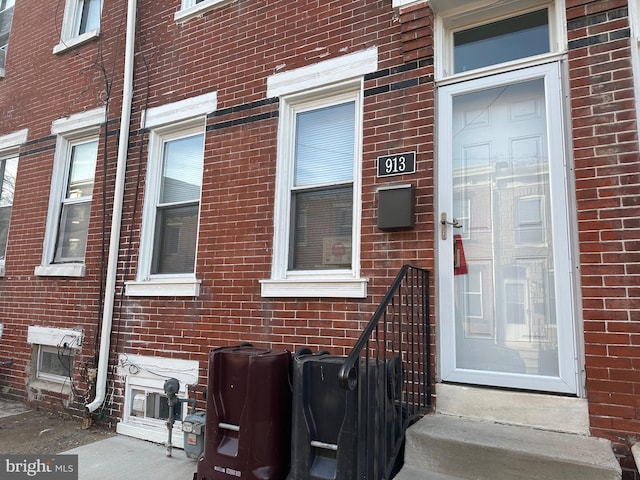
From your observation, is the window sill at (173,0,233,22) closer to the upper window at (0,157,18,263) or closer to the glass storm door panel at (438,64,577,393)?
the glass storm door panel at (438,64,577,393)

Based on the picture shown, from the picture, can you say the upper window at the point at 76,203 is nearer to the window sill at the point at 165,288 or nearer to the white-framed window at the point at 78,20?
the window sill at the point at 165,288

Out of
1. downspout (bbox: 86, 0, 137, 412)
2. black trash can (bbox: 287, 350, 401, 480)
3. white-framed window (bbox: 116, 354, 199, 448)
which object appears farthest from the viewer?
downspout (bbox: 86, 0, 137, 412)

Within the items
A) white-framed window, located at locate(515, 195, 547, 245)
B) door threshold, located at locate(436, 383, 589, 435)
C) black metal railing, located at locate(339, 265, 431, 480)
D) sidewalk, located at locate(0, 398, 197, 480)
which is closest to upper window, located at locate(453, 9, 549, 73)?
white-framed window, located at locate(515, 195, 547, 245)

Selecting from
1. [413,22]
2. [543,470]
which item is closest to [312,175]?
[413,22]

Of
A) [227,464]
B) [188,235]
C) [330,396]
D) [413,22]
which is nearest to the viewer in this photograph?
[330,396]

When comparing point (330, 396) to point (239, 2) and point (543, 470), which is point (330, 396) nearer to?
point (543, 470)

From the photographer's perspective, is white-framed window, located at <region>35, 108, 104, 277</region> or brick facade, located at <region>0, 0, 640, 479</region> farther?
white-framed window, located at <region>35, 108, 104, 277</region>

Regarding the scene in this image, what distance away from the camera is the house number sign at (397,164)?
11.4 feet

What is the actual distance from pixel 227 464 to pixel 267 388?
0.53 meters

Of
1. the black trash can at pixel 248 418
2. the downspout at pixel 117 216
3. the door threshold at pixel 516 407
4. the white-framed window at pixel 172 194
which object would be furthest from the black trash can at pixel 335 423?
the downspout at pixel 117 216

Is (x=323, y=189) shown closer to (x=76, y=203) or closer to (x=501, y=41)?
(x=501, y=41)

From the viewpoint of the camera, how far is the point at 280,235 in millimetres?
4055

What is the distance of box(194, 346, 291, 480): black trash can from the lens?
2.77 meters

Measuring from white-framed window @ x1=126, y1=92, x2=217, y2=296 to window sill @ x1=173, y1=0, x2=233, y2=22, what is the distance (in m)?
1.03
